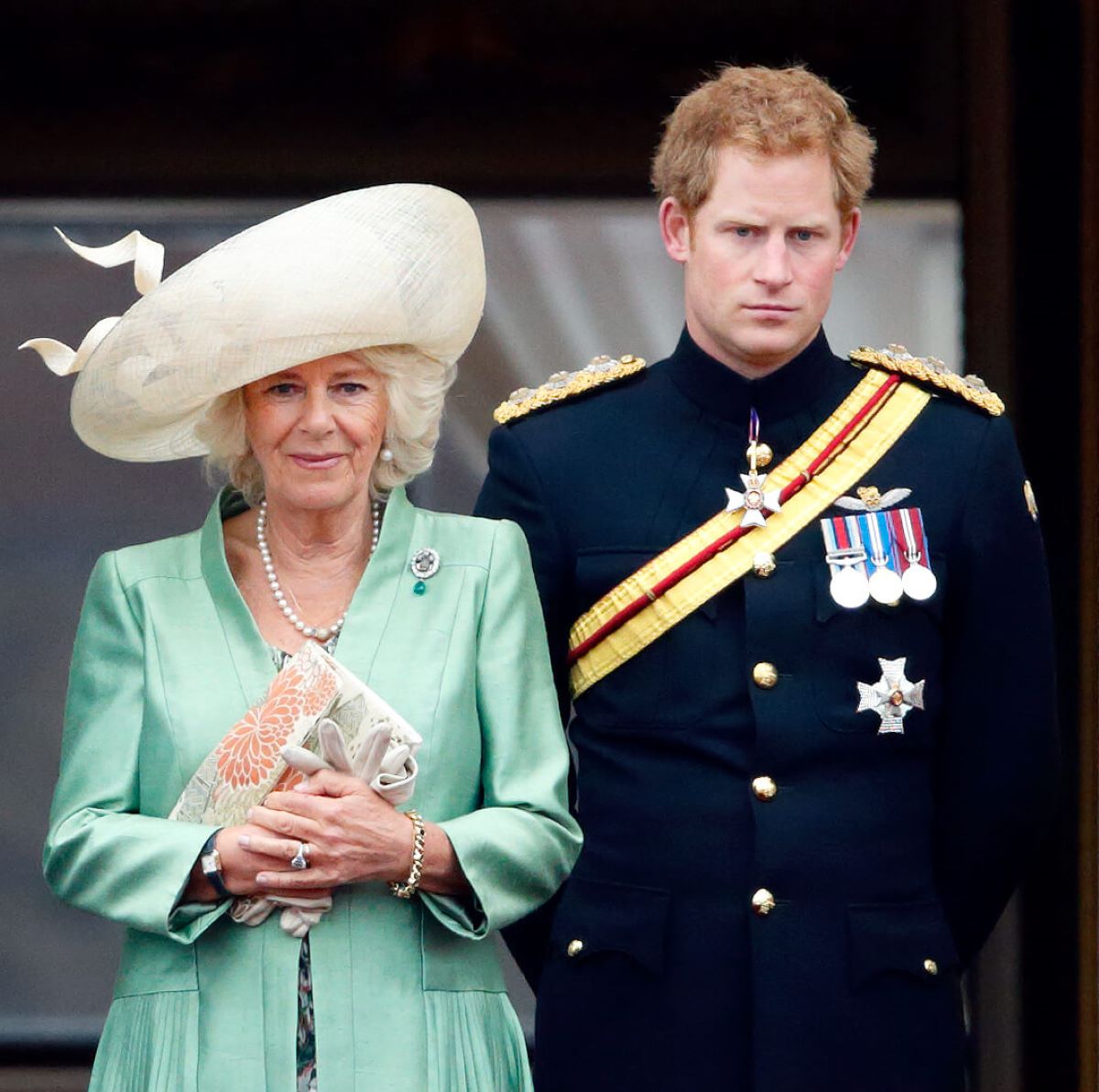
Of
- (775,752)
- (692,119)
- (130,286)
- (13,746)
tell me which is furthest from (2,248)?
(775,752)

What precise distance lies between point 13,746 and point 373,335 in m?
2.22

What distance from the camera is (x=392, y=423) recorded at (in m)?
3.54

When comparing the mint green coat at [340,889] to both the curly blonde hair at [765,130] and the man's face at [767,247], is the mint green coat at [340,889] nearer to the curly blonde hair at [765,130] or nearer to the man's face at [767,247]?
the man's face at [767,247]

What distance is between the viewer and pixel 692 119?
13.1 feet

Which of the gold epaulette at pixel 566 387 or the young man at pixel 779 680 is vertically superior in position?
the gold epaulette at pixel 566 387

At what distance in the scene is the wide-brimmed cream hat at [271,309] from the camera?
3.40 metres

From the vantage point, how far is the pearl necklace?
11.4 ft

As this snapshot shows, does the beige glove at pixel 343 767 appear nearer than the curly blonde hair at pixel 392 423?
Yes

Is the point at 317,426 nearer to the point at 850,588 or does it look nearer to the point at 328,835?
the point at 328,835

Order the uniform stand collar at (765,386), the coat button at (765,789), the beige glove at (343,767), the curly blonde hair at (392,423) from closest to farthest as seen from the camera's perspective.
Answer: the beige glove at (343,767)
the curly blonde hair at (392,423)
the coat button at (765,789)
the uniform stand collar at (765,386)

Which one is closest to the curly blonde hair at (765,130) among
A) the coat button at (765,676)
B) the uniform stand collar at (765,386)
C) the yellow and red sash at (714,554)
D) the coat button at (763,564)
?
the uniform stand collar at (765,386)

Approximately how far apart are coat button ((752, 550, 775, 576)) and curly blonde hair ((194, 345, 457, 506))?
56 cm

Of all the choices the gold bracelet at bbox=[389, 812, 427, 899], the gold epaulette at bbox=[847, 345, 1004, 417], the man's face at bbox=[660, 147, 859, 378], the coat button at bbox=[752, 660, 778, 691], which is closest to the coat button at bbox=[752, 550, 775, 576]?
the coat button at bbox=[752, 660, 778, 691]

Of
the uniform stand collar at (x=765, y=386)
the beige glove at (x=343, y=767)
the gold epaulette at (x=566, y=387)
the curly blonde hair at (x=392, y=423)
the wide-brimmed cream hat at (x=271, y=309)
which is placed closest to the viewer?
the beige glove at (x=343, y=767)
